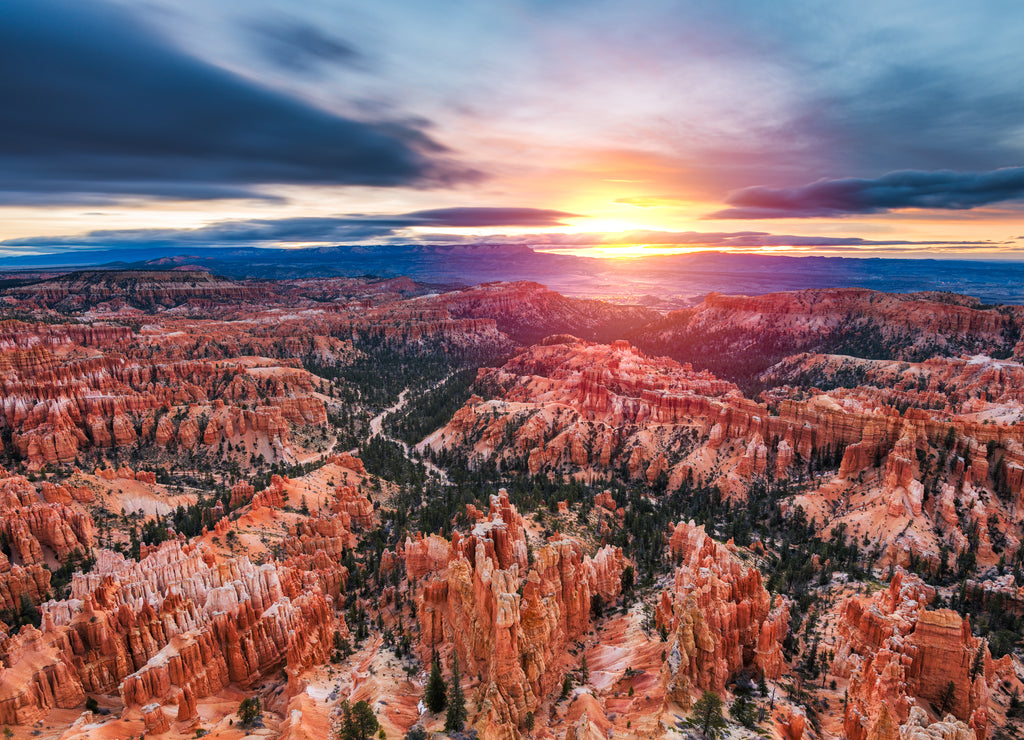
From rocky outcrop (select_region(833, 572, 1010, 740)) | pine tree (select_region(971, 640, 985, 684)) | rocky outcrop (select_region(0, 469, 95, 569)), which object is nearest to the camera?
rocky outcrop (select_region(833, 572, 1010, 740))

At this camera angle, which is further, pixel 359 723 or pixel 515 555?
pixel 515 555

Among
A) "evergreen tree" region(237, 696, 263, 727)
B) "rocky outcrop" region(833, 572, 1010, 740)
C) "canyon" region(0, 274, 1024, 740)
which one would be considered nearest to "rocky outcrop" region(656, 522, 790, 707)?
"canyon" region(0, 274, 1024, 740)

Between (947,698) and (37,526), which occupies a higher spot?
(37,526)

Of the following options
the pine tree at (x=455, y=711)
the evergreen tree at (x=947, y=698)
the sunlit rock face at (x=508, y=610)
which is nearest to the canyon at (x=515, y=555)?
the evergreen tree at (x=947, y=698)

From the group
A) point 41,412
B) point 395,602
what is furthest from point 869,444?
point 41,412

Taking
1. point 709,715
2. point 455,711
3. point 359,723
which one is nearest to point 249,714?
point 359,723

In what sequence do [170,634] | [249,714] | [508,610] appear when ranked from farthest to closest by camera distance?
[170,634] → [508,610] → [249,714]

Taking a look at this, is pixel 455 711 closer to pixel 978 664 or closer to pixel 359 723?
pixel 359 723

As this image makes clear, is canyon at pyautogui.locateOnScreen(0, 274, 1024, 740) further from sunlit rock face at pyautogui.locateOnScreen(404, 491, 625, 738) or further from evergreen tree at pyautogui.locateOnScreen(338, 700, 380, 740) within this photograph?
evergreen tree at pyautogui.locateOnScreen(338, 700, 380, 740)
